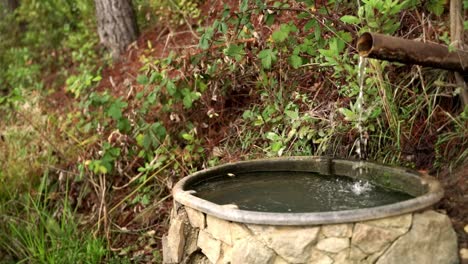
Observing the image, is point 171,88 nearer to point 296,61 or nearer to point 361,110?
point 296,61

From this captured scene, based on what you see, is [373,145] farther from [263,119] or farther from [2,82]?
[2,82]

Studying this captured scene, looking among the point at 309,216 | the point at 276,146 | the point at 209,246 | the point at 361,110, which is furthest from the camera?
the point at 276,146

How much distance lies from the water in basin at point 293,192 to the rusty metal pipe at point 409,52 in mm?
693

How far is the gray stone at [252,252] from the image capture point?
234cm

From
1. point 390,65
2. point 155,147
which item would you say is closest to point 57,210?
point 155,147

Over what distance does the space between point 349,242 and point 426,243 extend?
0.36 m

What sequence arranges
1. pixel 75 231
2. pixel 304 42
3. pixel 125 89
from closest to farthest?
pixel 304 42, pixel 75 231, pixel 125 89

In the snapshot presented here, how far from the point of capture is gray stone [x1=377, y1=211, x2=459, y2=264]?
2316 millimetres

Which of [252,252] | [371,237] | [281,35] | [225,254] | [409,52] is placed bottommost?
[225,254]

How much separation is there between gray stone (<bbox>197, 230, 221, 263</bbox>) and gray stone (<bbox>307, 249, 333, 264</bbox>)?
0.47 m

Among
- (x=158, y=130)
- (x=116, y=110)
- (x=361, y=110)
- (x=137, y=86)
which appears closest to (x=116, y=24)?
(x=137, y=86)

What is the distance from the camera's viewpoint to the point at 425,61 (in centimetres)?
279

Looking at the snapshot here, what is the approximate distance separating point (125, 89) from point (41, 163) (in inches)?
45.5

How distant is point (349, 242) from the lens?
2277 millimetres
